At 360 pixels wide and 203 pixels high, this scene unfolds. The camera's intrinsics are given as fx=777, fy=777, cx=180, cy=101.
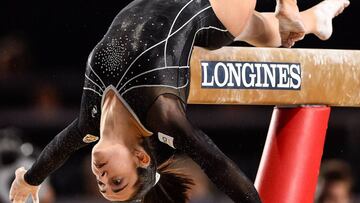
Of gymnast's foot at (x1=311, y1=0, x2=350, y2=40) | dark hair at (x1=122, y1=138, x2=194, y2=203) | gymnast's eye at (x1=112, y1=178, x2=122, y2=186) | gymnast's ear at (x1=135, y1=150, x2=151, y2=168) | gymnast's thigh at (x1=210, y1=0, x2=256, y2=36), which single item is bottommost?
dark hair at (x1=122, y1=138, x2=194, y2=203)

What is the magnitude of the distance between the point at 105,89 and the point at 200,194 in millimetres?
2517

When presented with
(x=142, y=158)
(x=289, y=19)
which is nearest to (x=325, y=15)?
(x=289, y=19)

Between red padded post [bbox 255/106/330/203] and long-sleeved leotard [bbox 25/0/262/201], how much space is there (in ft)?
2.11

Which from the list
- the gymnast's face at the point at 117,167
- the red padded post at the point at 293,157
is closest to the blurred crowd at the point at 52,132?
the red padded post at the point at 293,157

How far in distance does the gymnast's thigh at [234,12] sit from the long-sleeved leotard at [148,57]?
0.08 ft

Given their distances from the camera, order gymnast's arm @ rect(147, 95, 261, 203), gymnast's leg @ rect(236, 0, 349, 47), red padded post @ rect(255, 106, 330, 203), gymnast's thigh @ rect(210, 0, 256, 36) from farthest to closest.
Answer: red padded post @ rect(255, 106, 330, 203) < gymnast's leg @ rect(236, 0, 349, 47) < gymnast's thigh @ rect(210, 0, 256, 36) < gymnast's arm @ rect(147, 95, 261, 203)

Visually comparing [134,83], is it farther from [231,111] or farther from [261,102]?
[231,111]

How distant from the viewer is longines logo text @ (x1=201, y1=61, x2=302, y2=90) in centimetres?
294

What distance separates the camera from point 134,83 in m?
2.57

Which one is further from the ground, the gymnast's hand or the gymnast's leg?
the gymnast's leg

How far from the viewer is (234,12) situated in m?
2.81

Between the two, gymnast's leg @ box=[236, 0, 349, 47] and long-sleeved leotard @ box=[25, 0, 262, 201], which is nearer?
long-sleeved leotard @ box=[25, 0, 262, 201]

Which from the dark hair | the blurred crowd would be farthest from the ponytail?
the blurred crowd

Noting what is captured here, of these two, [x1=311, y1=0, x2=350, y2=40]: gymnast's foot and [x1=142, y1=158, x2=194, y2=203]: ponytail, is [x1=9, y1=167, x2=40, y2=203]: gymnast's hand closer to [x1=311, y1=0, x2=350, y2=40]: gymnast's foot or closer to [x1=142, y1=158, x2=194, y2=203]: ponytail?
[x1=142, y1=158, x2=194, y2=203]: ponytail
